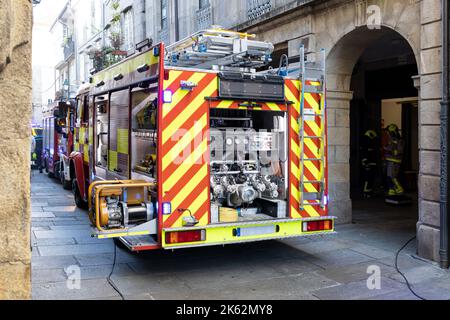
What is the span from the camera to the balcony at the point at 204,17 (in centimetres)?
1593

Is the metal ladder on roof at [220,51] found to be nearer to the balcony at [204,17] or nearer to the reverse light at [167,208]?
the reverse light at [167,208]

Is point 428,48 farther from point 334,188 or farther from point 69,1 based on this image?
point 69,1

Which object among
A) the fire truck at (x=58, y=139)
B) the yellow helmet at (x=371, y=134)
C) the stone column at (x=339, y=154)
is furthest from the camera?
the yellow helmet at (x=371, y=134)

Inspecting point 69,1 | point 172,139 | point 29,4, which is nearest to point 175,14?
point 172,139

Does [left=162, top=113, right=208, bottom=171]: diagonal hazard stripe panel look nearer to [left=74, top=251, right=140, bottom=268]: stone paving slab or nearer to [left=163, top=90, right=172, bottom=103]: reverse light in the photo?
[left=163, top=90, right=172, bottom=103]: reverse light

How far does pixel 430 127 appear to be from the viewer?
25.0 ft

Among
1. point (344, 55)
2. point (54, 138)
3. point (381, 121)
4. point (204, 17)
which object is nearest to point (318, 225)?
point (344, 55)

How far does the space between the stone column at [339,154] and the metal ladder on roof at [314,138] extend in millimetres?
2992

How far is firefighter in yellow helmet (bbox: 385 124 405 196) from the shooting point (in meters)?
13.6

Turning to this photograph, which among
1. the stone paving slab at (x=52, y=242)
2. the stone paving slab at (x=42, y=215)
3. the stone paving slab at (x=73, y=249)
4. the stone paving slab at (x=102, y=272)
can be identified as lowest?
the stone paving slab at (x=102, y=272)

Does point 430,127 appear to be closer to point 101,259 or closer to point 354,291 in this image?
point 354,291

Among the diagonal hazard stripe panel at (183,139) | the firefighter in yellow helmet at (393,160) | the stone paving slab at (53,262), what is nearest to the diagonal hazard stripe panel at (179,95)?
the diagonal hazard stripe panel at (183,139)

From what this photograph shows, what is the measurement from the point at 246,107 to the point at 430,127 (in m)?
2.79

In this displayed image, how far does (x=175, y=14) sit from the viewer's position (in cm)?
1808
